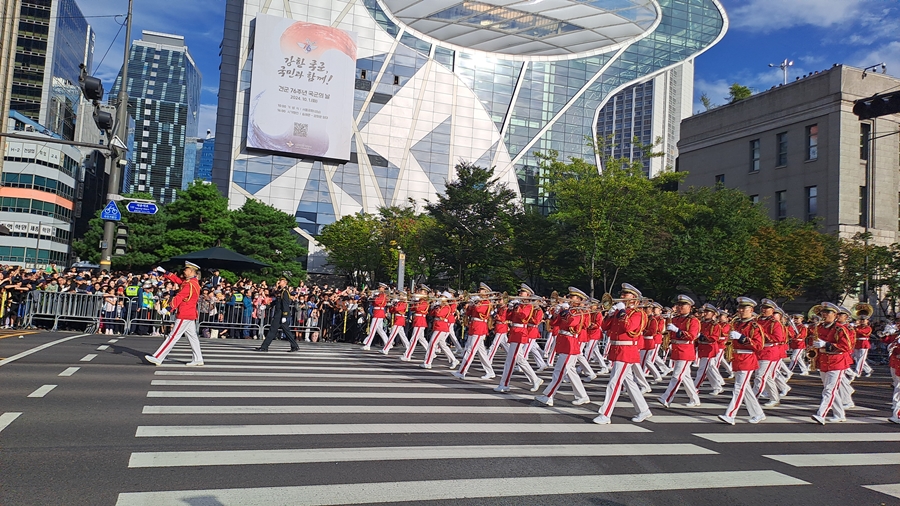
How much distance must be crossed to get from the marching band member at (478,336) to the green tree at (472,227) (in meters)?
20.6

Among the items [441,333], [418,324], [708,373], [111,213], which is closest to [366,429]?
[441,333]

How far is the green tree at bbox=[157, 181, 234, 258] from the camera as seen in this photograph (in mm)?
46128

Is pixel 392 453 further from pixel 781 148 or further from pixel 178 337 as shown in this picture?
pixel 781 148

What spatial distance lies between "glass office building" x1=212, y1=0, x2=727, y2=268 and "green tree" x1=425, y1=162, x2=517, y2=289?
1176 inches

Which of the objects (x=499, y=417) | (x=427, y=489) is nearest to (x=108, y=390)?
(x=499, y=417)

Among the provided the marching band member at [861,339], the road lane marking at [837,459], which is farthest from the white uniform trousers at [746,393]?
the marching band member at [861,339]

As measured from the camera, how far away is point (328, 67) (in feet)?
214

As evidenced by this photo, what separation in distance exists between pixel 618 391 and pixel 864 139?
140ft

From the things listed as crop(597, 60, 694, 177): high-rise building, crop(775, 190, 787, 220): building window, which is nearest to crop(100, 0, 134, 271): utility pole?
crop(775, 190, 787, 220): building window

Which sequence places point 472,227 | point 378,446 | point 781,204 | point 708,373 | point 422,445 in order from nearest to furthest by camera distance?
point 378,446
point 422,445
point 708,373
point 472,227
point 781,204

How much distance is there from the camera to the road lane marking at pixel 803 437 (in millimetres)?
8789

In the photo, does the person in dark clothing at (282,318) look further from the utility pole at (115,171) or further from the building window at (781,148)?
the building window at (781,148)

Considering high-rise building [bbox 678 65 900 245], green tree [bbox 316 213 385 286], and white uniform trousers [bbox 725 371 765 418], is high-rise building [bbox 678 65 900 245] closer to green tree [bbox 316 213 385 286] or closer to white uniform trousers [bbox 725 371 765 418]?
green tree [bbox 316 213 385 286]

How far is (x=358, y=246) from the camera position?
51.8 meters
